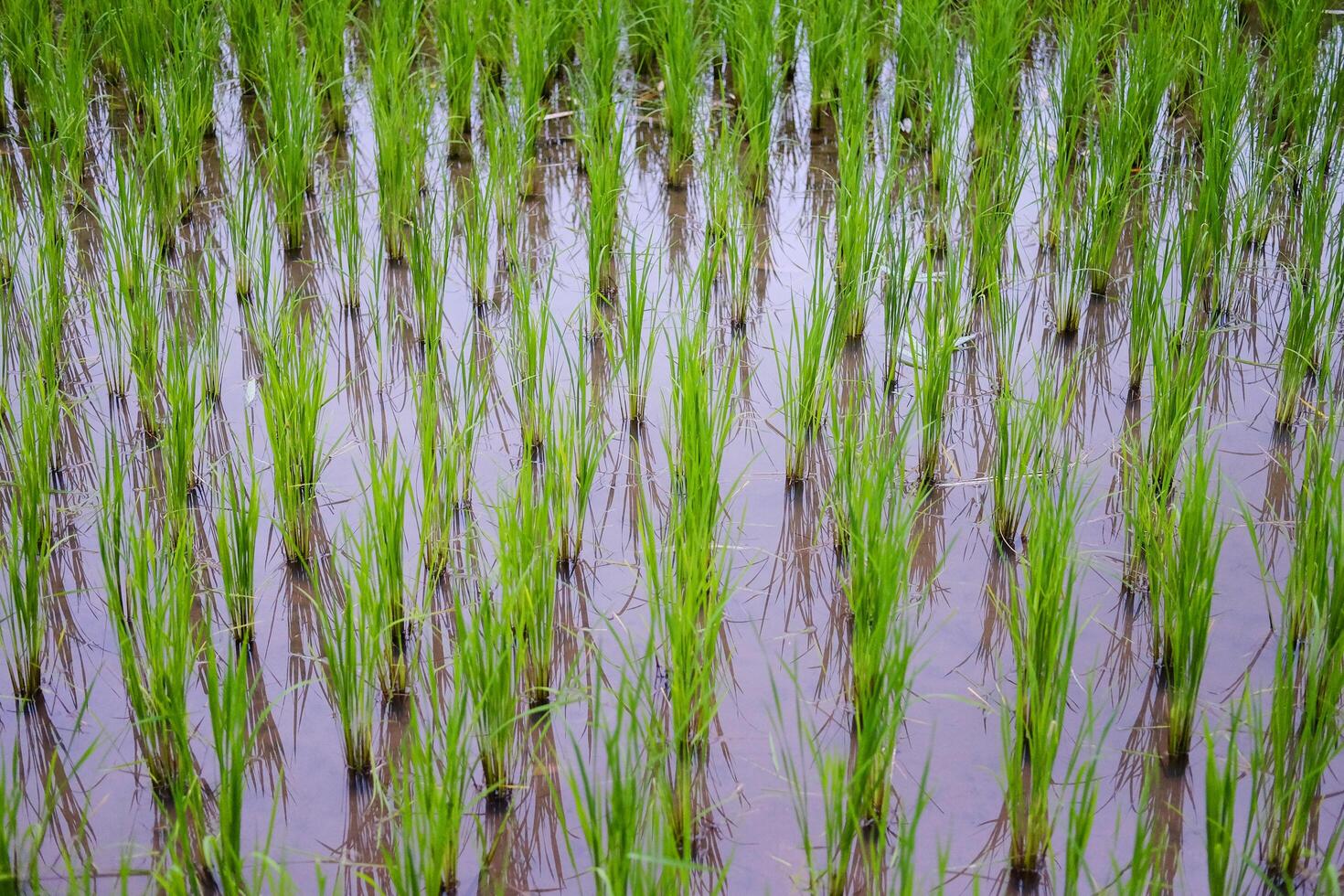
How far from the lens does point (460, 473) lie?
2373mm

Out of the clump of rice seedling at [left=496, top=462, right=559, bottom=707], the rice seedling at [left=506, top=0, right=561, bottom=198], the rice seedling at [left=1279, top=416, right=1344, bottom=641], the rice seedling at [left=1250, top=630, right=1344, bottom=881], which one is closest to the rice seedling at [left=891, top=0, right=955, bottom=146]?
the rice seedling at [left=506, top=0, right=561, bottom=198]

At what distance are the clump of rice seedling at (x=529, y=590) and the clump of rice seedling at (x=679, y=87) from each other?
1.74 meters

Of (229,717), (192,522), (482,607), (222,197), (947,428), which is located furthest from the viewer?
(222,197)

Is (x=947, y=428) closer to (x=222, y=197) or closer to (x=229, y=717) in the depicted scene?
(x=229, y=717)

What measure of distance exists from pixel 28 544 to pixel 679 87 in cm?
211

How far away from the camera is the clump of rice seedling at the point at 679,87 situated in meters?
3.50

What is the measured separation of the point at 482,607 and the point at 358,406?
103 cm

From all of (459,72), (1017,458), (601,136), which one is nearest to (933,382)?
(1017,458)

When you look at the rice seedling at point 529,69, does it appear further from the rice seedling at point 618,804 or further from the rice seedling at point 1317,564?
the rice seedling at point 1317,564

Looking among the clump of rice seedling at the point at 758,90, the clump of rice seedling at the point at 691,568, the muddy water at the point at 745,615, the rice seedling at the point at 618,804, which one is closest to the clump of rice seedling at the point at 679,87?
the clump of rice seedling at the point at 758,90

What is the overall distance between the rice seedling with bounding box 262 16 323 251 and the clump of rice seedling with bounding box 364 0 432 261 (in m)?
0.16

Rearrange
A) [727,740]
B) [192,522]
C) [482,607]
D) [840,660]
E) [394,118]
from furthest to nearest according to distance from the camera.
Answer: [394,118], [192,522], [840,660], [727,740], [482,607]

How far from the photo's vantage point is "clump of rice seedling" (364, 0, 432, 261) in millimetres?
3152

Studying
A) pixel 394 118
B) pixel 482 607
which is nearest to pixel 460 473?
pixel 482 607
